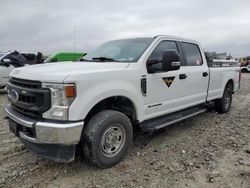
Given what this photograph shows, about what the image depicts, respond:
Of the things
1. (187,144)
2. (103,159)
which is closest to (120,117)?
(103,159)

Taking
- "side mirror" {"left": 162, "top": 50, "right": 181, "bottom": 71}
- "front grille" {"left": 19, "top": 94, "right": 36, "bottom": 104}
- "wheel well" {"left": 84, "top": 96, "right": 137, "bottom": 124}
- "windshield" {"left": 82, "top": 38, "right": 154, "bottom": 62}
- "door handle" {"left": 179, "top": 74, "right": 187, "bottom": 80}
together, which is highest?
"windshield" {"left": 82, "top": 38, "right": 154, "bottom": 62}

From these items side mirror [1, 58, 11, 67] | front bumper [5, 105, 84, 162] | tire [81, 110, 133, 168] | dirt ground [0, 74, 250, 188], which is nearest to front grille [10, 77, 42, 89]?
front bumper [5, 105, 84, 162]

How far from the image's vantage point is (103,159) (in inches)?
131

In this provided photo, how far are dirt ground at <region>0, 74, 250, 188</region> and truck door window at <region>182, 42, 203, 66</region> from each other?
149 centimetres

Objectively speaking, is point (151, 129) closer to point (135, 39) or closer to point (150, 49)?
point (150, 49)

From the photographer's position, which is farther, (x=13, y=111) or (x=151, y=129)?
(x=151, y=129)

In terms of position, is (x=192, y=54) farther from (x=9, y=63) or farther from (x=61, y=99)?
(x=9, y=63)

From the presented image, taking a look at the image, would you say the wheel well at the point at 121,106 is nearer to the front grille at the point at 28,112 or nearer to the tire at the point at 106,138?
the tire at the point at 106,138

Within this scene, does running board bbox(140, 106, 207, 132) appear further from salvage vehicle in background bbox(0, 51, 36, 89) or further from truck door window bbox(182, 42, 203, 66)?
salvage vehicle in background bbox(0, 51, 36, 89)

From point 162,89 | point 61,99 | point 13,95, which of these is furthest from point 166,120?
point 13,95

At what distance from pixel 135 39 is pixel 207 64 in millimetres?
2070

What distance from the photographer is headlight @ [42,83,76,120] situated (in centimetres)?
284

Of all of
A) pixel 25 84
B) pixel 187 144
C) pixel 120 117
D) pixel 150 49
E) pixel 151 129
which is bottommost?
pixel 187 144

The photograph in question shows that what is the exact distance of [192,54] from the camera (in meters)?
5.22
